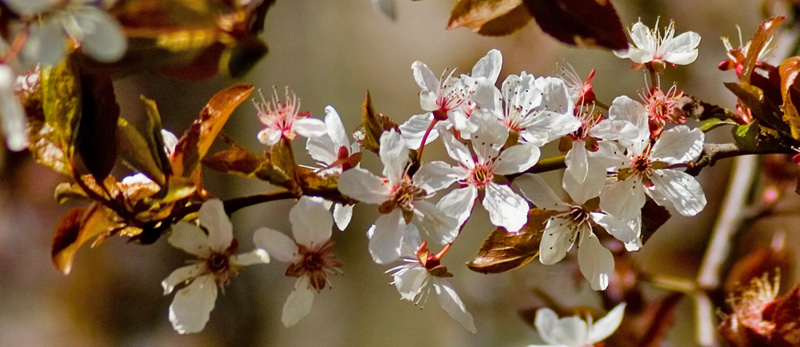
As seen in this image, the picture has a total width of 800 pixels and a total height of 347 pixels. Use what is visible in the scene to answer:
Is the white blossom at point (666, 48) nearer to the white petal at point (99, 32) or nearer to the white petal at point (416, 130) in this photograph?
the white petal at point (416, 130)

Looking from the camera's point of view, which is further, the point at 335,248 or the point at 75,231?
the point at 335,248

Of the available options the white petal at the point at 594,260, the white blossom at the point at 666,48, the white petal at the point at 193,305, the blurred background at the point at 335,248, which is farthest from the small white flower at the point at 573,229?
the blurred background at the point at 335,248

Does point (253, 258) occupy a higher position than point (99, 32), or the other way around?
point (99, 32)

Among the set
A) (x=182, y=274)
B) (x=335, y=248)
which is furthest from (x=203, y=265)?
(x=335, y=248)

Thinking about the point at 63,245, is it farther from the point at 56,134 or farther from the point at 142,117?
the point at 142,117

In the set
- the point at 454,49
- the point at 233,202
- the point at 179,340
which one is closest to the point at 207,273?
the point at 233,202

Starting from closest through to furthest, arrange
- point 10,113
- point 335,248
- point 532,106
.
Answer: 1. point 10,113
2. point 532,106
3. point 335,248

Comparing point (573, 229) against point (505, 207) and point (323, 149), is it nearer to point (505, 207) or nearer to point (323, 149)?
point (505, 207)

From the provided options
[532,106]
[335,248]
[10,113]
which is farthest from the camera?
[335,248]
